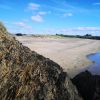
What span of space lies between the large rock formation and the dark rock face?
0.53 m

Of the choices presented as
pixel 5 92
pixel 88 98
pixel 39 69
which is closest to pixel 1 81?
pixel 5 92

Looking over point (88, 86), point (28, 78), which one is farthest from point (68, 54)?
point (28, 78)

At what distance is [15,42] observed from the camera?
661 cm

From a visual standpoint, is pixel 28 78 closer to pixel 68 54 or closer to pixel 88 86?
pixel 88 86

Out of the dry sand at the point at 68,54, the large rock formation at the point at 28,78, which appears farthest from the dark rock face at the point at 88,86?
the dry sand at the point at 68,54

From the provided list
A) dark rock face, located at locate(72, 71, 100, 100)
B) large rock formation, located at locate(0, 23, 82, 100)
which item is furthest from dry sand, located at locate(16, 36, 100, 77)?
large rock formation, located at locate(0, 23, 82, 100)

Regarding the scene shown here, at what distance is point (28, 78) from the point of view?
5.67 m

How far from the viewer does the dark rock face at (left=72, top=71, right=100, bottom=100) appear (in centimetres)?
644

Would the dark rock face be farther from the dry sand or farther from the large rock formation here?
the dry sand

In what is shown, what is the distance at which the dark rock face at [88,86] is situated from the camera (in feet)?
21.1

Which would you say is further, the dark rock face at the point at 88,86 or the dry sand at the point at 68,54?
the dry sand at the point at 68,54

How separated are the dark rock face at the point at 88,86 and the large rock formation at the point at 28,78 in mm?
526

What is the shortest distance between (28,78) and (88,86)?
5.77 feet

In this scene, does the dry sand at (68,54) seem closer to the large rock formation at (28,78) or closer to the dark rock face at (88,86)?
the dark rock face at (88,86)
